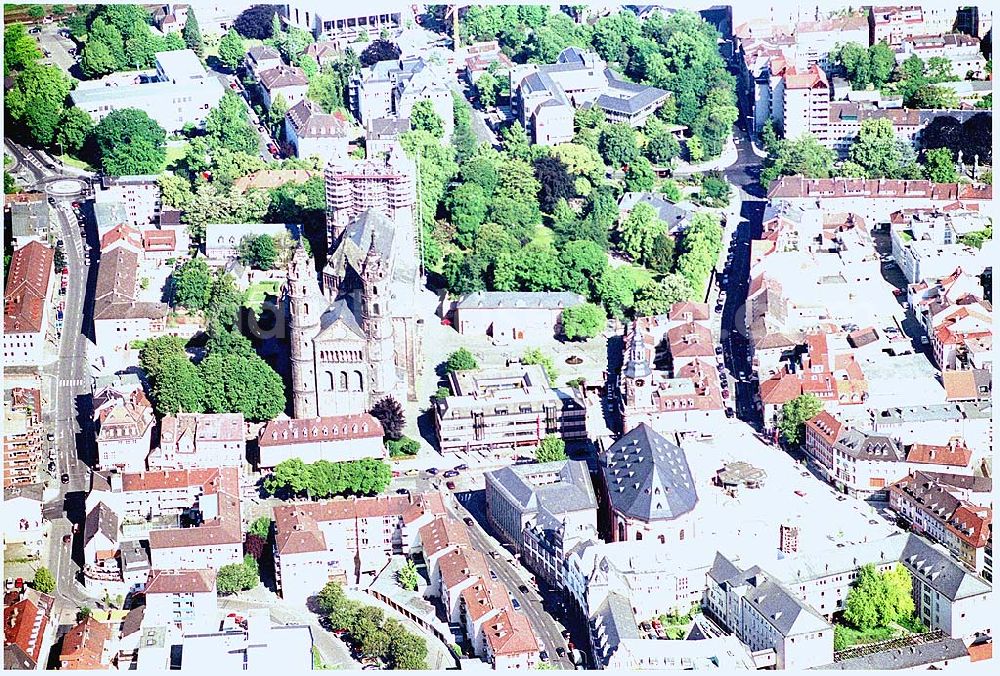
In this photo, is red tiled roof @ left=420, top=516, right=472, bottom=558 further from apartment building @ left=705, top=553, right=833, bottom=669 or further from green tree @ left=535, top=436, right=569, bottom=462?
apartment building @ left=705, top=553, right=833, bottom=669

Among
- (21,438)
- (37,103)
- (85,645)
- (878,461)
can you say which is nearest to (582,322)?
(878,461)

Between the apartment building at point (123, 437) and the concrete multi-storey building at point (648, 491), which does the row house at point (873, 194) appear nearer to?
the concrete multi-storey building at point (648, 491)

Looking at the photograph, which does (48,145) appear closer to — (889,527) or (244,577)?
(244,577)

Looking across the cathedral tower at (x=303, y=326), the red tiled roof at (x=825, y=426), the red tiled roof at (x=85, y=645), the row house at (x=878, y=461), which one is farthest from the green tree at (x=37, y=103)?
the row house at (x=878, y=461)

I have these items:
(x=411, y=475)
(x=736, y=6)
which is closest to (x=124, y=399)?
(x=411, y=475)

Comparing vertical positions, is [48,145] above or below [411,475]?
above
